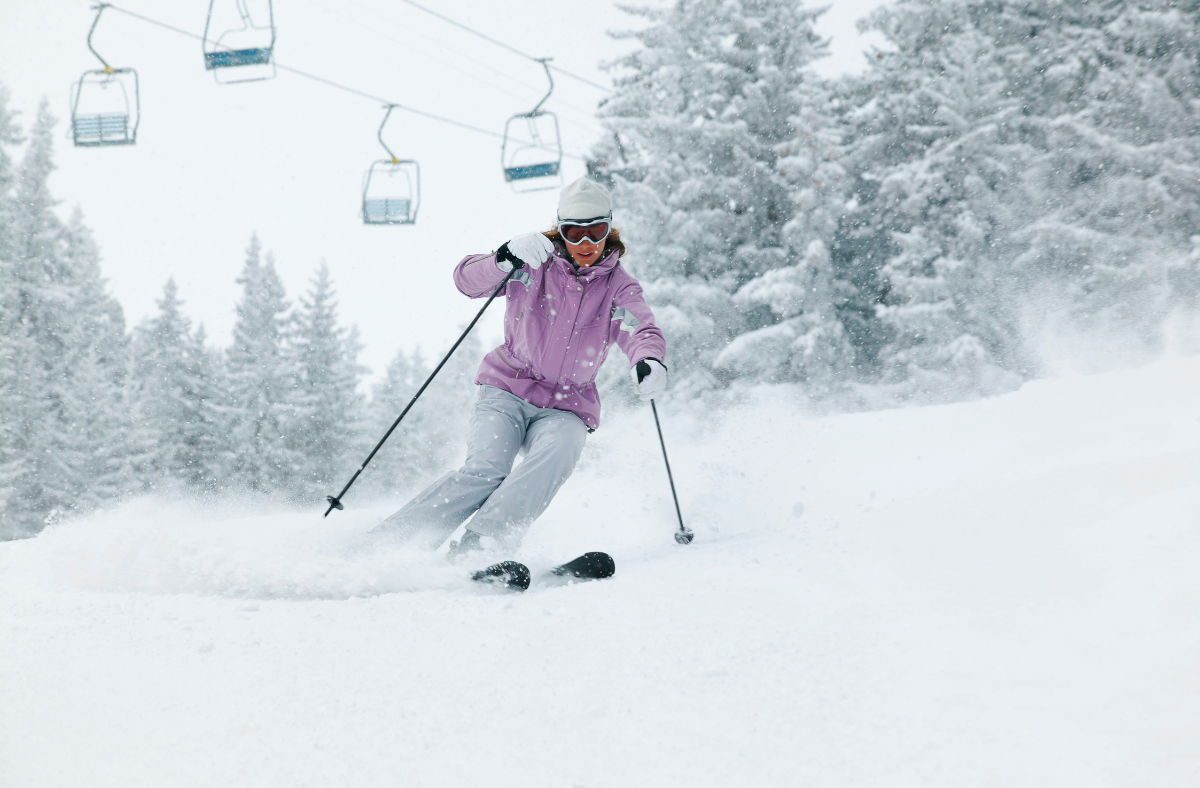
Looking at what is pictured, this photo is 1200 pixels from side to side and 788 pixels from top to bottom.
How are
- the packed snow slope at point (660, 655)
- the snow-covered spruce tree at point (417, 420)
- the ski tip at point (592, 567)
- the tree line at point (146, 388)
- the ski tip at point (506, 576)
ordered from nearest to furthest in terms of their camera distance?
the packed snow slope at point (660, 655) → the ski tip at point (506, 576) → the ski tip at point (592, 567) → the tree line at point (146, 388) → the snow-covered spruce tree at point (417, 420)

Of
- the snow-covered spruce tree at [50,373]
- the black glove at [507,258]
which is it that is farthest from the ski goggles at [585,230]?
the snow-covered spruce tree at [50,373]

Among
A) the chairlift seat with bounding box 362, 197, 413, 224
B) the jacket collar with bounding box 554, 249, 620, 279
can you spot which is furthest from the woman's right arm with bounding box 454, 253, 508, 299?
the chairlift seat with bounding box 362, 197, 413, 224

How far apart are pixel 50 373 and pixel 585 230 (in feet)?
69.8

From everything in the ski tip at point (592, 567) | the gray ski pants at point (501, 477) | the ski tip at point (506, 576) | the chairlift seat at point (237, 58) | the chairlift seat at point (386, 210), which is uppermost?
the chairlift seat at point (237, 58)

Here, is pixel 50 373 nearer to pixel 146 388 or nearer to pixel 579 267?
pixel 146 388

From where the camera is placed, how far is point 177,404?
22.8 m

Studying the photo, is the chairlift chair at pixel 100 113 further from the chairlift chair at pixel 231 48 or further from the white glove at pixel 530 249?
the white glove at pixel 530 249

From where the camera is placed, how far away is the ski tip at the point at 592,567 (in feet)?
8.59

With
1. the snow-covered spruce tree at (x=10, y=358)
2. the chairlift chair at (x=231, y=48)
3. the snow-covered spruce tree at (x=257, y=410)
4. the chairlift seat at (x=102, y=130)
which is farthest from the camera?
the snow-covered spruce tree at (x=257, y=410)

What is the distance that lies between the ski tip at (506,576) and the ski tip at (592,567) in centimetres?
26

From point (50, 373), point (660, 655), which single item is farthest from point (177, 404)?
point (660, 655)

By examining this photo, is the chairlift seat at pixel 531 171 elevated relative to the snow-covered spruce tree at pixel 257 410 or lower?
elevated

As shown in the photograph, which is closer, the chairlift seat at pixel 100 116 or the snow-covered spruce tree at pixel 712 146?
the chairlift seat at pixel 100 116

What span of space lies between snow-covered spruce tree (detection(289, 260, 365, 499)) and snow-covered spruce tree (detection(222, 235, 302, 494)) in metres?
0.34
